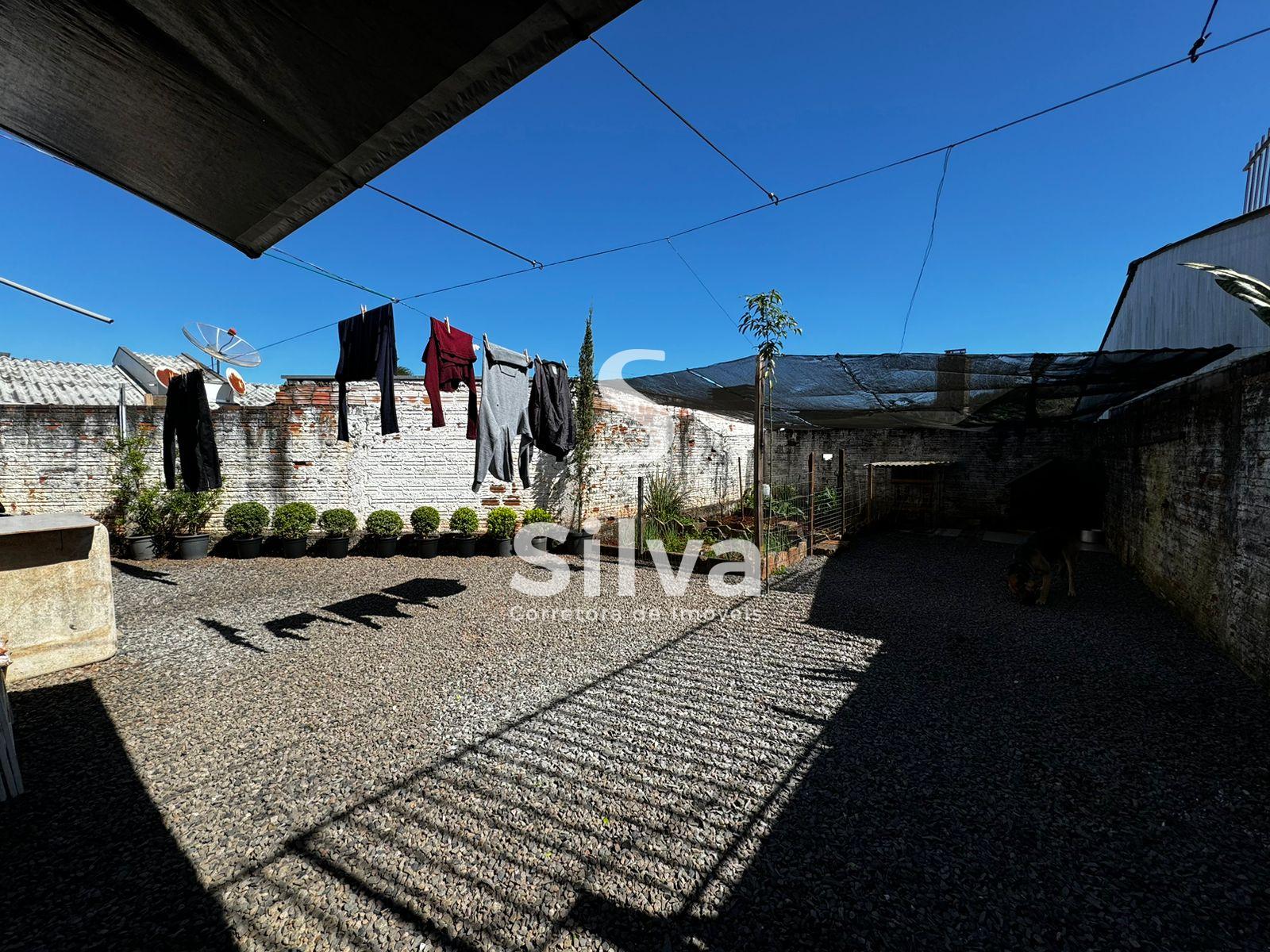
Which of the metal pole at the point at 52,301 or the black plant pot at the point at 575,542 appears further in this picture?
the black plant pot at the point at 575,542

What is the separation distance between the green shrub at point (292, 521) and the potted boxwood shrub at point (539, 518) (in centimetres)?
303

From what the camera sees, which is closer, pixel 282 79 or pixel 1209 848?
pixel 282 79

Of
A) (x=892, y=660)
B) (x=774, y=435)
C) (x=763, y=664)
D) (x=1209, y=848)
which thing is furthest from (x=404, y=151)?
(x=774, y=435)

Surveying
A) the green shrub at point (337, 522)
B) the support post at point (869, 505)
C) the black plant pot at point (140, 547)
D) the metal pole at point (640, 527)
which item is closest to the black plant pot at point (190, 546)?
the black plant pot at point (140, 547)

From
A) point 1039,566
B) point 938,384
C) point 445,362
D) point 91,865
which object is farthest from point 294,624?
point 938,384

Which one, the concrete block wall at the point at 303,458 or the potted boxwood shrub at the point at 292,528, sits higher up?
the concrete block wall at the point at 303,458

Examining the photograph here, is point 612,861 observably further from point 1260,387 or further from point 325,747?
point 1260,387

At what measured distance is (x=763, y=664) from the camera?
379 cm

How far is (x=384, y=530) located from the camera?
24.4 feet

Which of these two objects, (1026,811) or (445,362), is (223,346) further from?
(1026,811)

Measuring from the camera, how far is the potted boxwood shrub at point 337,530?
24.1ft

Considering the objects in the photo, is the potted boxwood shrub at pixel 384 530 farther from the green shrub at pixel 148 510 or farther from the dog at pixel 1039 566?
the dog at pixel 1039 566

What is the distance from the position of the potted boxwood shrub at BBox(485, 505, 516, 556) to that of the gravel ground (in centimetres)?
326

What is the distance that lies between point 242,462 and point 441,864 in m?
7.68
